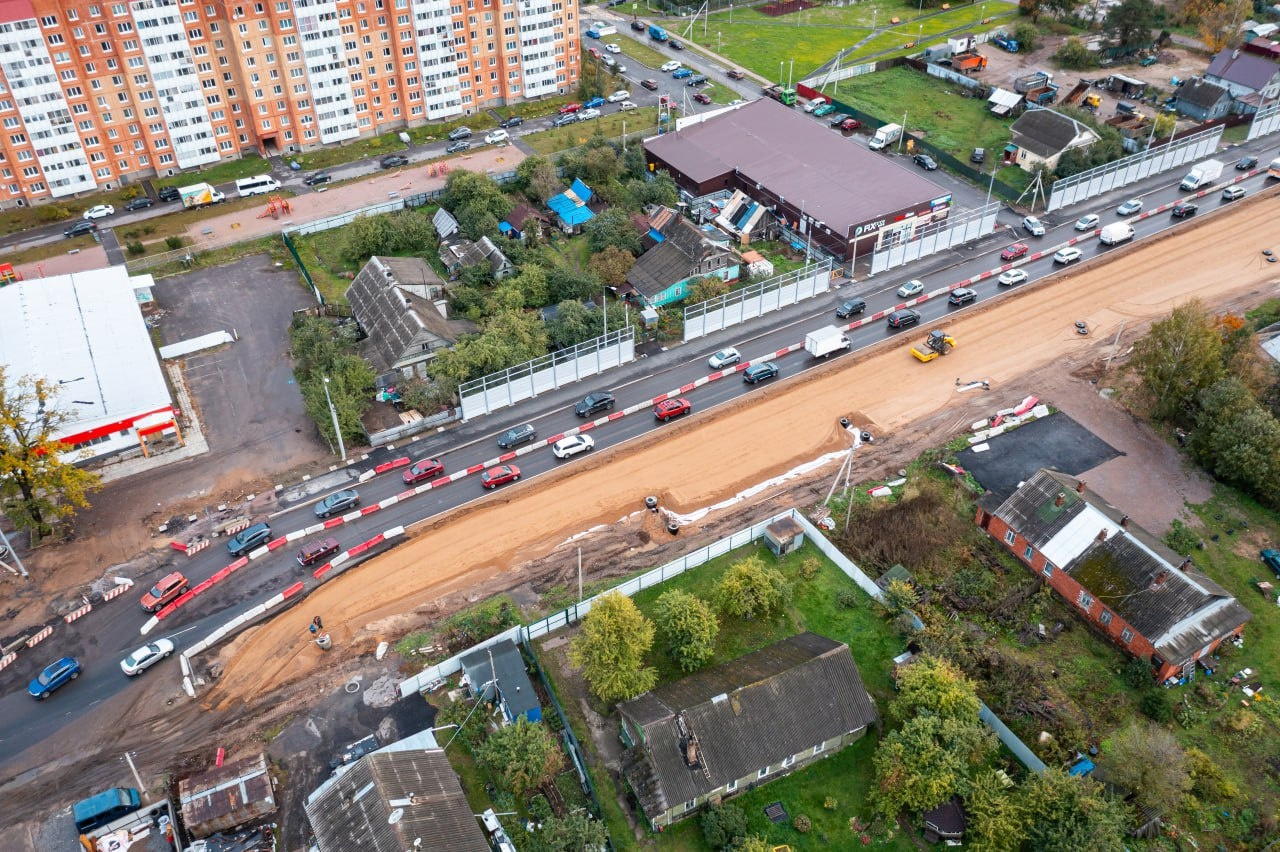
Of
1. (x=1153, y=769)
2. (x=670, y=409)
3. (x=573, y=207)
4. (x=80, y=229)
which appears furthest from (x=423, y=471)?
(x=80, y=229)

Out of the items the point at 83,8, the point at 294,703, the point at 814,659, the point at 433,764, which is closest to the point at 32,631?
the point at 294,703

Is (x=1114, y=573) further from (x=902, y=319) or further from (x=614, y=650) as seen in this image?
(x=902, y=319)

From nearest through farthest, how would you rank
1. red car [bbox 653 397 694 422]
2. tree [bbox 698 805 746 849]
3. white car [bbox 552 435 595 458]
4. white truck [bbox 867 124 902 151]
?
tree [bbox 698 805 746 849]
white car [bbox 552 435 595 458]
red car [bbox 653 397 694 422]
white truck [bbox 867 124 902 151]

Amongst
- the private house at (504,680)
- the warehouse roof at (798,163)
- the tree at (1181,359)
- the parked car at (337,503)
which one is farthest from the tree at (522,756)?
the warehouse roof at (798,163)

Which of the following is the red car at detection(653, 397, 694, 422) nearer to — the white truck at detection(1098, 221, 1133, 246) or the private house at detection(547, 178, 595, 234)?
the private house at detection(547, 178, 595, 234)

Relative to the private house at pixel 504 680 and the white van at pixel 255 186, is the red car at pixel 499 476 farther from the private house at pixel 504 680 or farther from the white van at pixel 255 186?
the white van at pixel 255 186

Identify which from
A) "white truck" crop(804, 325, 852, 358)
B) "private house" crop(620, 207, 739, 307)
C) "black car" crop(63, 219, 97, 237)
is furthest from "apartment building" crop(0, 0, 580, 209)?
"white truck" crop(804, 325, 852, 358)
